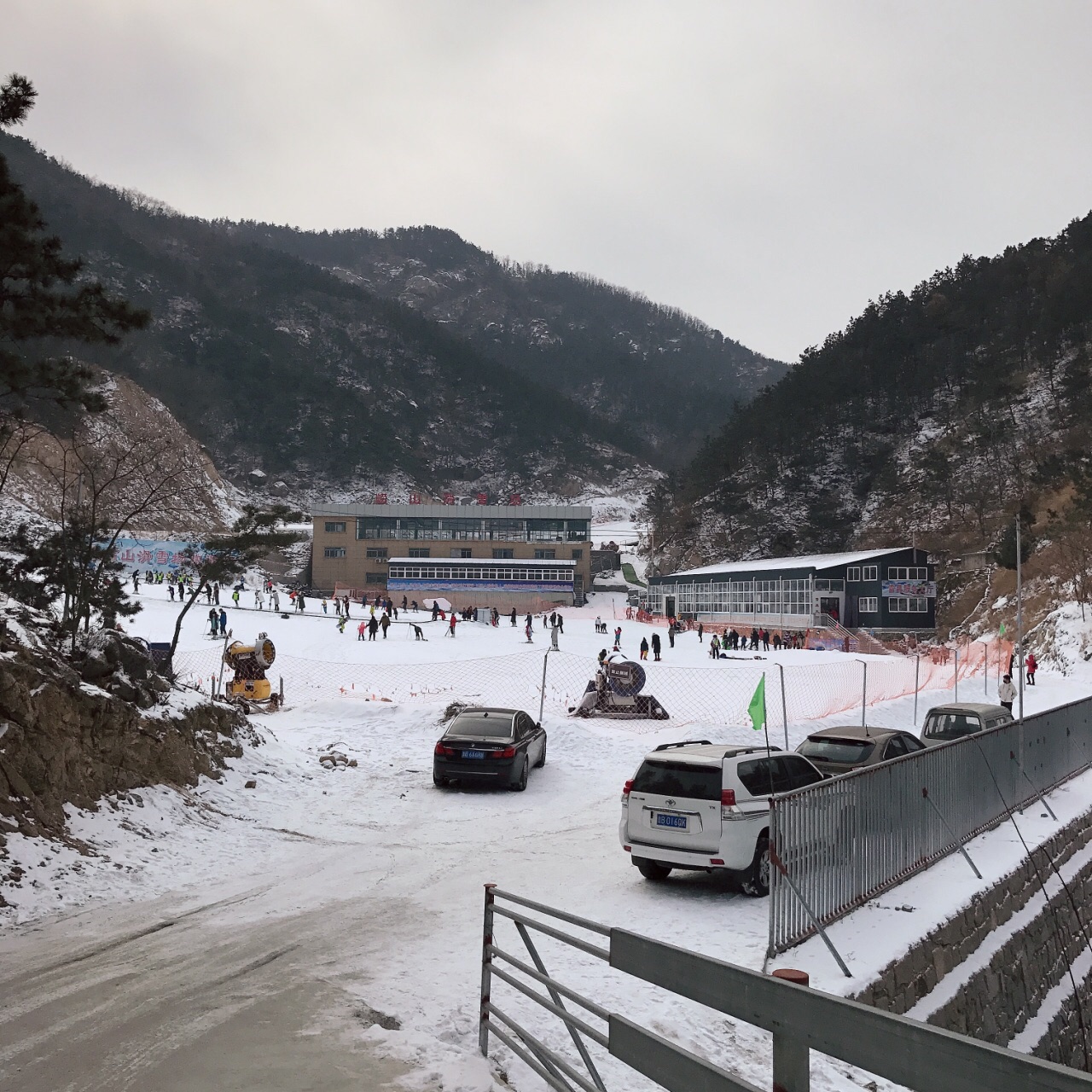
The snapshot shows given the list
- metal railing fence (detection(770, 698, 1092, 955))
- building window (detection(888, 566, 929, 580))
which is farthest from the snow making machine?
building window (detection(888, 566, 929, 580))

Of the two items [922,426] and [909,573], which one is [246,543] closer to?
[909,573]

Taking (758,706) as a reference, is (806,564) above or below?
above

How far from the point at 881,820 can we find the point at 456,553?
8629 centimetres

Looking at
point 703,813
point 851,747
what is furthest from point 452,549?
point 703,813

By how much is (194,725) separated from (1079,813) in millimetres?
13985

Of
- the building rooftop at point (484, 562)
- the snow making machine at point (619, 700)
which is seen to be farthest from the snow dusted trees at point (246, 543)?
the building rooftop at point (484, 562)

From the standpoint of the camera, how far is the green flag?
17225 mm

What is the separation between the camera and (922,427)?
322 feet

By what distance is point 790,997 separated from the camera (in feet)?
9.43

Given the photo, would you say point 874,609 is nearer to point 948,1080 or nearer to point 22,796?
point 22,796

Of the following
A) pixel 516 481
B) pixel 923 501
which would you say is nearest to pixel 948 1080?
pixel 923 501

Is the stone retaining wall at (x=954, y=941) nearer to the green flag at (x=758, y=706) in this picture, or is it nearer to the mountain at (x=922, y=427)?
the green flag at (x=758, y=706)

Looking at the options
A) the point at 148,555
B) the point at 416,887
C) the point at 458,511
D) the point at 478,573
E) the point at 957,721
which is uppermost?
the point at 458,511

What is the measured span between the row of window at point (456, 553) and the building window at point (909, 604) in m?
40.1
